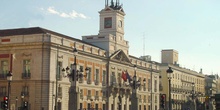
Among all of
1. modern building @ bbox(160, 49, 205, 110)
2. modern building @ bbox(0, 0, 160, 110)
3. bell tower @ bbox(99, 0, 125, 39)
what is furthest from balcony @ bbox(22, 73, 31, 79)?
modern building @ bbox(160, 49, 205, 110)

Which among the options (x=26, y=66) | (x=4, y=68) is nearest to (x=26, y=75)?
(x=26, y=66)

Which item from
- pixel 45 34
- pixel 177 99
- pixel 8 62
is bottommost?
pixel 177 99

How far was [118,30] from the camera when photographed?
8419 cm

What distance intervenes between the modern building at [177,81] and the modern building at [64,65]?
2204cm

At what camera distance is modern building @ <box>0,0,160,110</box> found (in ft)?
198

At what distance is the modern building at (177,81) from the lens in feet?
364

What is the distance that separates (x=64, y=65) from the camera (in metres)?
64.0

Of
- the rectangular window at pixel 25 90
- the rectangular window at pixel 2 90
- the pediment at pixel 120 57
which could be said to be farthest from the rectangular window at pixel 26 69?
the pediment at pixel 120 57

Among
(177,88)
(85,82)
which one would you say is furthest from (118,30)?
(177,88)

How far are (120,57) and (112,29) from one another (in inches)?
224

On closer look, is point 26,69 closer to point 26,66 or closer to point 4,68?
point 26,66

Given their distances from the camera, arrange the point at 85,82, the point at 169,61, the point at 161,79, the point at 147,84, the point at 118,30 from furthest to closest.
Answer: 1. the point at 169,61
2. the point at 161,79
3. the point at 147,84
4. the point at 118,30
5. the point at 85,82

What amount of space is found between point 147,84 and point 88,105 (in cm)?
2955

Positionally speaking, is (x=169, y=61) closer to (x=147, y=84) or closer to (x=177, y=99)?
(x=177, y=99)
